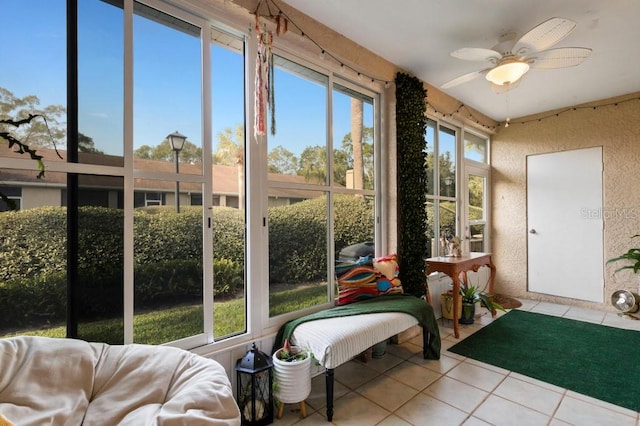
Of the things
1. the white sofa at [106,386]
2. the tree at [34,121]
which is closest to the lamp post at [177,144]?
the tree at [34,121]

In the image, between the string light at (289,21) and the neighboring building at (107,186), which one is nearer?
the neighboring building at (107,186)

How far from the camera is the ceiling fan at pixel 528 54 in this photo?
6.49 feet

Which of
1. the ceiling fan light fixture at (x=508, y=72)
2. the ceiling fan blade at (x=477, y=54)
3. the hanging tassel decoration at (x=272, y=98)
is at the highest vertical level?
the ceiling fan blade at (x=477, y=54)

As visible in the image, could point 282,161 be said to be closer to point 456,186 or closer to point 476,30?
point 476,30

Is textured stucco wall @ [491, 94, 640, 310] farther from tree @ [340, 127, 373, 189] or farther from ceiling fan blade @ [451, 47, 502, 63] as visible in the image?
tree @ [340, 127, 373, 189]

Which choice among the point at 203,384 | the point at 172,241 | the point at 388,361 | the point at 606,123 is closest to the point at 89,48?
the point at 172,241

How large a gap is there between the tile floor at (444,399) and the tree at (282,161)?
5.42 feet

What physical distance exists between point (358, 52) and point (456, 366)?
286 centimetres

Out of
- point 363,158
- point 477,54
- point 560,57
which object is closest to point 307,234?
point 363,158

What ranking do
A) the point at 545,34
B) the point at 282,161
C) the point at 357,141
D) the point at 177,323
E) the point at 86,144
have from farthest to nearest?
the point at 357,141, the point at 282,161, the point at 545,34, the point at 177,323, the point at 86,144

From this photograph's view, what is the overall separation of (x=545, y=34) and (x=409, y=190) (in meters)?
1.56

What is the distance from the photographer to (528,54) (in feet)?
8.04

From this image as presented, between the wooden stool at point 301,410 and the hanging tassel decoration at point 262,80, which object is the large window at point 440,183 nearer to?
the hanging tassel decoration at point 262,80

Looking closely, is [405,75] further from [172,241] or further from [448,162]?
[172,241]
